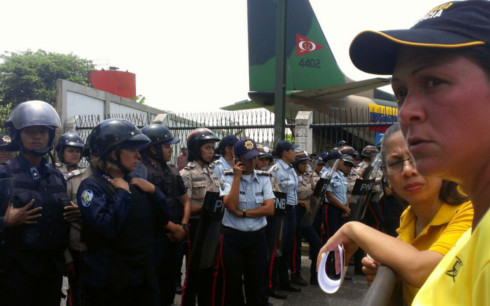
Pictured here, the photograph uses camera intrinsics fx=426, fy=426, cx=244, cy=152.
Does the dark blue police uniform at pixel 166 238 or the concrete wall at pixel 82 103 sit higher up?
the concrete wall at pixel 82 103

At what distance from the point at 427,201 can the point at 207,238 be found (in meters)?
3.44

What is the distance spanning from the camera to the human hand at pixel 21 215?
3.20 metres

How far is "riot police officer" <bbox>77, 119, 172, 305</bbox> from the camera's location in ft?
10.1

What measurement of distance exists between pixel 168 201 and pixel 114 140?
5.77 feet

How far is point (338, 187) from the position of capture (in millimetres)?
7320

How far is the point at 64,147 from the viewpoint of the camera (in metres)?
6.16

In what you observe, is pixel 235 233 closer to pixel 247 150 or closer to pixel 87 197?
pixel 247 150

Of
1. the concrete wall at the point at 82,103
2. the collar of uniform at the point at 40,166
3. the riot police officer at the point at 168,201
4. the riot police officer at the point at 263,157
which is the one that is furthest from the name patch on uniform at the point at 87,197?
the concrete wall at the point at 82,103

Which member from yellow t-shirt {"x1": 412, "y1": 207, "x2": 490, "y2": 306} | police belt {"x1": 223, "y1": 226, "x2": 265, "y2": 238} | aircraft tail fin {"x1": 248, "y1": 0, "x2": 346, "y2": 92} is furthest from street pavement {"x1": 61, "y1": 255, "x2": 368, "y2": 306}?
aircraft tail fin {"x1": 248, "y1": 0, "x2": 346, "y2": 92}

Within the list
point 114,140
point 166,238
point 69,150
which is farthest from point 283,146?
point 114,140

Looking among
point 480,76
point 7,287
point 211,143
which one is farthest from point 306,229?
point 480,76

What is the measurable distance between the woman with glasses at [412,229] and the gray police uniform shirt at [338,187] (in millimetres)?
5536

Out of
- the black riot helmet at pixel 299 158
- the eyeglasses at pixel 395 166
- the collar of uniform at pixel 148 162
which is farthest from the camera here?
the black riot helmet at pixel 299 158

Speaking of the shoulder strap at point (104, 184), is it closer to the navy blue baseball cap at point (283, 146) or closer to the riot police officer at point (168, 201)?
the riot police officer at point (168, 201)
